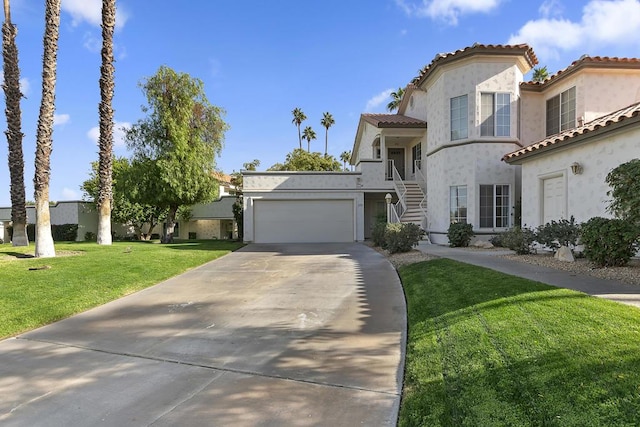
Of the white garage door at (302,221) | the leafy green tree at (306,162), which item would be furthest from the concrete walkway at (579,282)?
the leafy green tree at (306,162)

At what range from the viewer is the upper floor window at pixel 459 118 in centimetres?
1582

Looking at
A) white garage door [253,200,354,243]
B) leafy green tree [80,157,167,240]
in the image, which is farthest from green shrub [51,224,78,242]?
white garage door [253,200,354,243]

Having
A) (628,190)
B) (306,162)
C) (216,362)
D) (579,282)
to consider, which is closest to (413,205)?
(628,190)

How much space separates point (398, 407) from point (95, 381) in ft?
10.5

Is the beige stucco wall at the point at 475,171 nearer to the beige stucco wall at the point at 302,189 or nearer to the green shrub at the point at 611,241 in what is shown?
the beige stucco wall at the point at 302,189

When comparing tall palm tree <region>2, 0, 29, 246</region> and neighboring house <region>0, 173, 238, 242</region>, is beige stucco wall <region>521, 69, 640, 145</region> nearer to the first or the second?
neighboring house <region>0, 173, 238, 242</region>

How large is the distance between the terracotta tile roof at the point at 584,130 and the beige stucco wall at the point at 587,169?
1.16ft

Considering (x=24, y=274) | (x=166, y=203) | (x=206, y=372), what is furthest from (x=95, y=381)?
(x=166, y=203)

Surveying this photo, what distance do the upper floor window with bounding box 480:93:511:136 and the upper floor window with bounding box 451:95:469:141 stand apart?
0.60 m

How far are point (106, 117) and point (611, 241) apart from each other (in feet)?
59.9

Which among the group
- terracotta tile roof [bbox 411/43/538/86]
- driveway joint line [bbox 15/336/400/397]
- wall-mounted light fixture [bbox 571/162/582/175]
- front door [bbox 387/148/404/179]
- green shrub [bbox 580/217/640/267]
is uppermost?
terracotta tile roof [bbox 411/43/538/86]

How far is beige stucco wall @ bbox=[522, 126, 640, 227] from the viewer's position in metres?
8.98

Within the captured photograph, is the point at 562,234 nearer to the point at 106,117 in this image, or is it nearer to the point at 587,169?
the point at 587,169

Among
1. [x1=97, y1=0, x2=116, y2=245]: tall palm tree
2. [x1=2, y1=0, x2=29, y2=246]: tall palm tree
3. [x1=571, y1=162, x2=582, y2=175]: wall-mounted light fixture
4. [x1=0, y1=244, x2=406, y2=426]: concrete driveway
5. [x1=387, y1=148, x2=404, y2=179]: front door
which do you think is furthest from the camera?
[x1=387, y1=148, x2=404, y2=179]: front door
